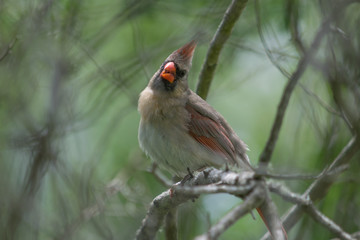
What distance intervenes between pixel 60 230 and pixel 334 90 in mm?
2384

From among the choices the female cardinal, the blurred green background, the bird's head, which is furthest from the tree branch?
the bird's head

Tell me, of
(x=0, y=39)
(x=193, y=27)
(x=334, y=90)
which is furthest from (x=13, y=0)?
(x=334, y=90)

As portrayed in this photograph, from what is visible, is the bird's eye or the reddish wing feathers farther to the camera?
the bird's eye

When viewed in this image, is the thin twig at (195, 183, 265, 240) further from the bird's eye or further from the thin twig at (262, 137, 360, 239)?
the bird's eye

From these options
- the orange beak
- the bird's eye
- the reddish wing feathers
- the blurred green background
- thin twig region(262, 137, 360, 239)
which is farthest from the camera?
the bird's eye

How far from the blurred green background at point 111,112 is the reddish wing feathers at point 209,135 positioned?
57 centimetres

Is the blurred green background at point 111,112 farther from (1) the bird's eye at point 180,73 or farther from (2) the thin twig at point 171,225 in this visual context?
(1) the bird's eye at point 180,73

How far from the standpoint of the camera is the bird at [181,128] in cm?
396

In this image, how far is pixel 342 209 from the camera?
432 centimetres

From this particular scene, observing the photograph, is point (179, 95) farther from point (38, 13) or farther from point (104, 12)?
point (104, 12)

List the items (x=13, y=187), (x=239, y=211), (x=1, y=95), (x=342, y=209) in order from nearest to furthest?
1. (x=239, y=211)
2. (x=13, y=187)
3. (x=1, y=95)
4. (x=342, y=209)

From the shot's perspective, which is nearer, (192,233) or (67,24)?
(67,24)

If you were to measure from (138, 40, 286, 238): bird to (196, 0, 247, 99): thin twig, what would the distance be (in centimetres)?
14

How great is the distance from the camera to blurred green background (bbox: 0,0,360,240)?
11.8 ft
